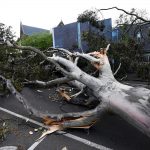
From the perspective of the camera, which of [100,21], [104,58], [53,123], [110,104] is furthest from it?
[100,21]

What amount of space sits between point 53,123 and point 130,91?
194 cm

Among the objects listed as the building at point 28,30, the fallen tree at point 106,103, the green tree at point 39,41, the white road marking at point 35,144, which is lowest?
the white road marking at point 35,144

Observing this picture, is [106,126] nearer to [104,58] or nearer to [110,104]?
[110,104]

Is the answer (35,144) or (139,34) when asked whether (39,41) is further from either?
(35,144)

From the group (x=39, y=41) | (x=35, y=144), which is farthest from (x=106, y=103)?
(x=39, y=41)

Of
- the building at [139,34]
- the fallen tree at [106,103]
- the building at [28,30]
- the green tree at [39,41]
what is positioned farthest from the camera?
the building at [28,30]

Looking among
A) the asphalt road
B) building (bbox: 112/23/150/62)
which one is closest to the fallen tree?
the asphalt road

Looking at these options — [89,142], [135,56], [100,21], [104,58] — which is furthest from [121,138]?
[100,21]

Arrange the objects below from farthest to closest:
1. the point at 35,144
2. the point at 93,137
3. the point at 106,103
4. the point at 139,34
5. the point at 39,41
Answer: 1. the point at 39,41
2. the point at 139,34
3. the point at 93,137
4. the point at 106,103
5. the point at 35,144

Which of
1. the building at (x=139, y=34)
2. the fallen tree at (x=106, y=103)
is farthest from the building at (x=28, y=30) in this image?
the fallen tree at (x=106, y=103)

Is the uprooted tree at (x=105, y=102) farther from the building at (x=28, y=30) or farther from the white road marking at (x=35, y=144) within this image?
the building at (x=28, y=30)

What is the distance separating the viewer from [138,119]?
530 centimetres

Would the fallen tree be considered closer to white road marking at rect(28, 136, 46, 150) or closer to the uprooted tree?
the uprooted tree

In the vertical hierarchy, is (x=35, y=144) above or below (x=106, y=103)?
below
